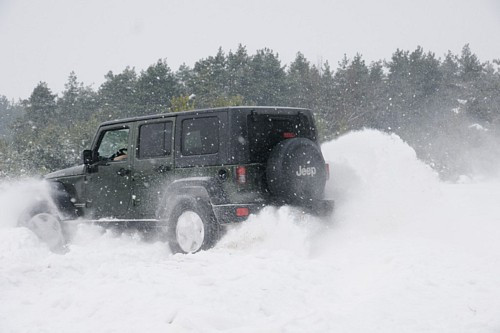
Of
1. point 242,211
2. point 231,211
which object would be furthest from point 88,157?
point 242,211

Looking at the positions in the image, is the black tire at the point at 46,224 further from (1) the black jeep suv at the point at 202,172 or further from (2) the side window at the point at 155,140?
(2) the side window at the point at 155,140

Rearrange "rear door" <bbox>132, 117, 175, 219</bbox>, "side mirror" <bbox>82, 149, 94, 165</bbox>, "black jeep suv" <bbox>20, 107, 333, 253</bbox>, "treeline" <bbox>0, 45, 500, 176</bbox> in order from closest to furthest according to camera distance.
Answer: "black jeep suv" <bbox>20, 107, 333, 253</bbox>
"rear door" <bbox>132, 117, 175, 219</bbox>
"side mirror" <bbox>82, 149, 94, 165</bbox>
"treeline" <bbox>0, 45, 500, 176</bbox>

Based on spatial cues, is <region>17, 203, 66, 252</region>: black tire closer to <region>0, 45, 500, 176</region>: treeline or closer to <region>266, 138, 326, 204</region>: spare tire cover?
<region>266, 138, 326, 204</region>: spare tire cover

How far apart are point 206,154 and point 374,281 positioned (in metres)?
2.77

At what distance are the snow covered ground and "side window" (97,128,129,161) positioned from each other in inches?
44.4

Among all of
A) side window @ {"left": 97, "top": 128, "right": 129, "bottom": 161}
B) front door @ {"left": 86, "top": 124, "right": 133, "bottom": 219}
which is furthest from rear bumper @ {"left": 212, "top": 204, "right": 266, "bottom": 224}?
side window @ {"left": 97, "top": 128, "right": 129, "bottom": 161}

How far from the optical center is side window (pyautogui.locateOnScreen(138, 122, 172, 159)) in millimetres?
7883

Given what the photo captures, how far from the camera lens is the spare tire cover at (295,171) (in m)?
7.14

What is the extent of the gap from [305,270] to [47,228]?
14.9 ft

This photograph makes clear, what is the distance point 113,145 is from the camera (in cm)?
887

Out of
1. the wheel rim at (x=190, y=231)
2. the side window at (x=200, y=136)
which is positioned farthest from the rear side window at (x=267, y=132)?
the wheel rim at (x=190, y=231)

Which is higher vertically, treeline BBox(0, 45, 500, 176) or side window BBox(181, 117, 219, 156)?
treeline BBox(0, 45, 500, 176)

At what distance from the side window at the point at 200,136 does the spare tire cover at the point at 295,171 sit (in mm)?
757

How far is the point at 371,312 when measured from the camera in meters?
4.59
